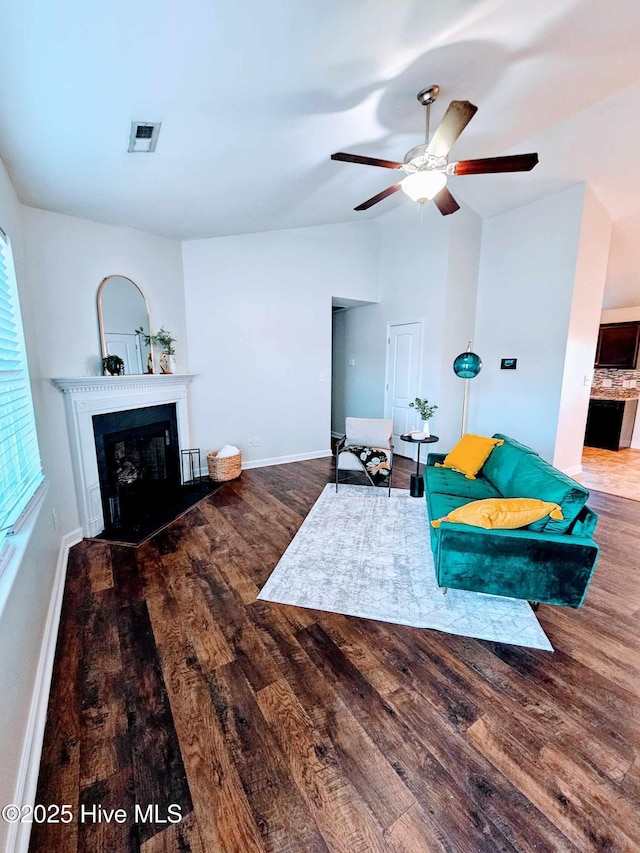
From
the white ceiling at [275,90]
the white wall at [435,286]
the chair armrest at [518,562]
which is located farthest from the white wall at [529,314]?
the chair armrest at [518,562]

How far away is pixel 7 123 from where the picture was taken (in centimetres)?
175

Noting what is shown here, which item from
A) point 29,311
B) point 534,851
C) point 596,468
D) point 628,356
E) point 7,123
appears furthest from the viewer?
point 628,356

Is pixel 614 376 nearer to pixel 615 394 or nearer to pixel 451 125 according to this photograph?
pixel 615 394

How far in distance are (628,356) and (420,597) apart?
21.2 feet

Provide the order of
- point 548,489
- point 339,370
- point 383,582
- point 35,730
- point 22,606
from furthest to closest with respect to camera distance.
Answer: point 339,370
point 383,582
point 548,489
point 22,606
point 35,730

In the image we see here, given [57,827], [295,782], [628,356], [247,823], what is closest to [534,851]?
[295,782]

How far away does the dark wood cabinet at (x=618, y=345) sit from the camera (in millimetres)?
6042

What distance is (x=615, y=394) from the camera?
6223mm

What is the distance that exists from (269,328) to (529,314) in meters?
3.29

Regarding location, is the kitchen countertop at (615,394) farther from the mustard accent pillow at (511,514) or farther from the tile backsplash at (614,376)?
the mustard accent pillow at (511,514)

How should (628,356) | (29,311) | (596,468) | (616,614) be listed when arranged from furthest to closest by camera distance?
(628,356), (596,468), (29,311), (616,614)

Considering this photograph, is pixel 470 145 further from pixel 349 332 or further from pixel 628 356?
pixel 628 356

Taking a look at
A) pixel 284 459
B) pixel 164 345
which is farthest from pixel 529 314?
pixel 164 345

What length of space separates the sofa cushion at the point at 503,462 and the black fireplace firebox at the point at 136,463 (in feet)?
10.1
